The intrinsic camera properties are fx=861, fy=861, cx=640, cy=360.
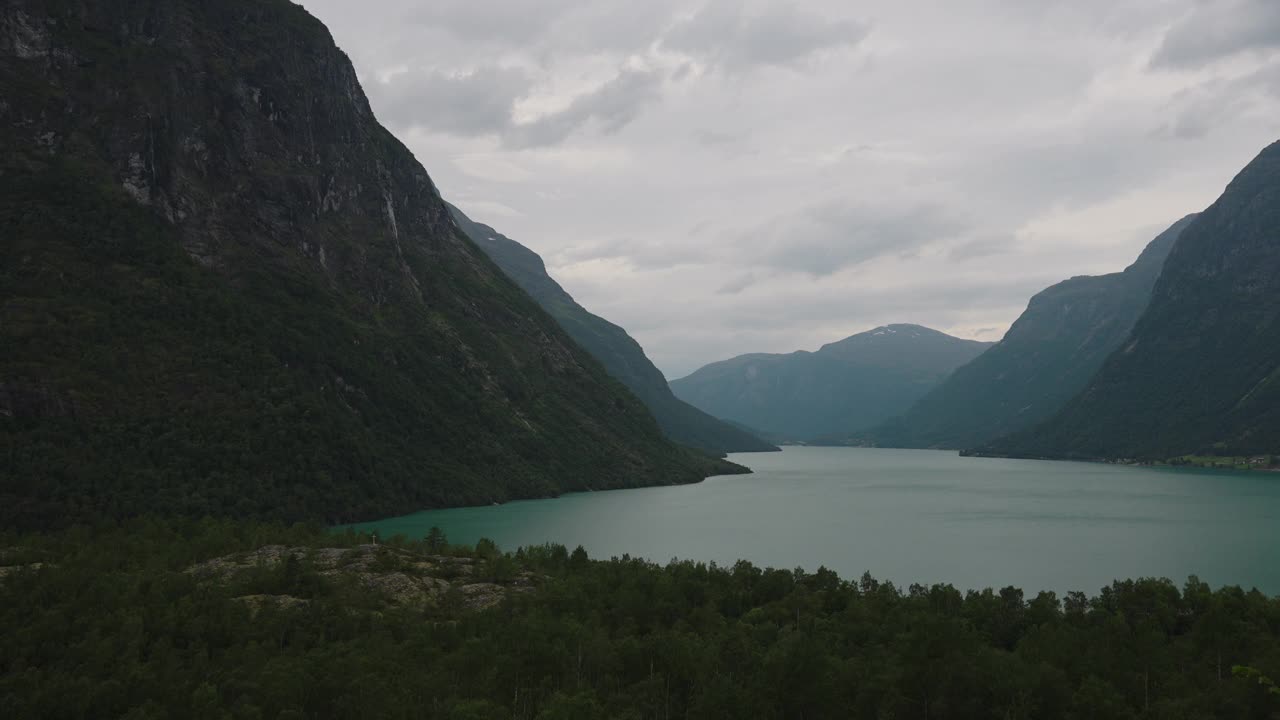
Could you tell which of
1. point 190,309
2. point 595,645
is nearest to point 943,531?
point 595,645

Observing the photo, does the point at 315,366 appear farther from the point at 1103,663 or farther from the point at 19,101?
the point at 1103,663

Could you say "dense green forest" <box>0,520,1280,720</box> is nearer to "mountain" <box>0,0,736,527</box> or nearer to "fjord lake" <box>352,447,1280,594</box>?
"fjord lake" <box>352,447,1280,594</box>

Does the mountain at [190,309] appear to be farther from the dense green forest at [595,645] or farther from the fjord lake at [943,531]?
the dense green forest at [595,645]

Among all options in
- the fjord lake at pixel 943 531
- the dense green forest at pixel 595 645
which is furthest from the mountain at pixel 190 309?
the dense green forest at pixel 595 645

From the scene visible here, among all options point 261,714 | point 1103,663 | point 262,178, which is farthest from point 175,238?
point 1103,663

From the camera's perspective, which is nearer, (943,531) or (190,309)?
(943,531)

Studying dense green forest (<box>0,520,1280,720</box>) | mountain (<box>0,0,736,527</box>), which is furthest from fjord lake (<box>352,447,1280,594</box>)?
dense green forest (<box>0,520,1280,720</box>)

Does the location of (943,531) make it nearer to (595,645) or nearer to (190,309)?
(595,645)
